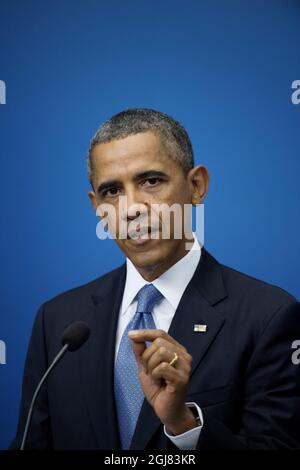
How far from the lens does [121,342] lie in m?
1.48

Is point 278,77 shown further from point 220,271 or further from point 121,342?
point 121,342

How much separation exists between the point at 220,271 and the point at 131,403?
1.32 feet

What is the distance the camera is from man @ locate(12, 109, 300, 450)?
1.33 meters

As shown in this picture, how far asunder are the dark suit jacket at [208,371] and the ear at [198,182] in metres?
0.15

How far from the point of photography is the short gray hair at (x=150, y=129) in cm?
148

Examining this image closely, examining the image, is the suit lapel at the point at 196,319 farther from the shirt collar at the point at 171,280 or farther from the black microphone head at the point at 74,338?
the black microphone head at the point at 74,338

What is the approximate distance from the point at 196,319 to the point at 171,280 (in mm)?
134

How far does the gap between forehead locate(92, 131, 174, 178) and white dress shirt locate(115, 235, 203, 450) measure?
255 mm

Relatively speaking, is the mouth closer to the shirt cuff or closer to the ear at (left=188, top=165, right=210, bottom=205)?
the ear at (left=188, top=165, right=210, bottom=205)

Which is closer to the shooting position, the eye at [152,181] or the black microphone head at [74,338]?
the black microphone head at [74,338]

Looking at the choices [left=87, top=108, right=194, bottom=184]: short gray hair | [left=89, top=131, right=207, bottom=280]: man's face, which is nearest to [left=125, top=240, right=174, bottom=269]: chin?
[left=89, top=131, right=207, bottom=280]: man's face

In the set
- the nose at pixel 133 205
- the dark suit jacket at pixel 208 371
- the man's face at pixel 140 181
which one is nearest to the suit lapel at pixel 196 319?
the dark suit jacket at pixel 208 371
